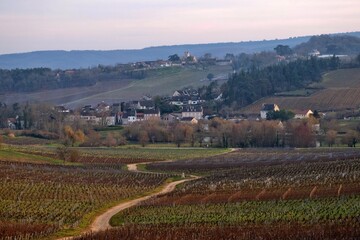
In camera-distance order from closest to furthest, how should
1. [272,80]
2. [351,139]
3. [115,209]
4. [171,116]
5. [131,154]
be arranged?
[115,209] → [131,154] → [351,139] → [171,116] → [272,80]

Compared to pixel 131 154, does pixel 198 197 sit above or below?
above

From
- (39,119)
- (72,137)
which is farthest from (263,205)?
(39,119)

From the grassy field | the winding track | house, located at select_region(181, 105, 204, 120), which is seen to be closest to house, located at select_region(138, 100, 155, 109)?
house, located at select_region(181, 105, 204, 120)

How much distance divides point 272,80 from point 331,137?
54167mm

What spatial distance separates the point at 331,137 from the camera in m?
91.2

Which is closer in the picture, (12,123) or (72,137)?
(72,137)

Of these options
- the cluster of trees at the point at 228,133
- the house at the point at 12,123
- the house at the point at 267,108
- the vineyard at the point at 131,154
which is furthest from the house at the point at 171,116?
the vineyard at the point at 131,154

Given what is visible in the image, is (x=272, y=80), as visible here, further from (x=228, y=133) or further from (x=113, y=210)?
(x=113, y=210)

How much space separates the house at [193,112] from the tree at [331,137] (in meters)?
41.0

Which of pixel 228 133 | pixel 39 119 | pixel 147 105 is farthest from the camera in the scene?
pixel 147 105

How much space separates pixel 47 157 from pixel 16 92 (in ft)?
375

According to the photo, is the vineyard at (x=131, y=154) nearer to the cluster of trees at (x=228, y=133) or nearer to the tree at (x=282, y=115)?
the cluster of trees at (x=228, y=133)

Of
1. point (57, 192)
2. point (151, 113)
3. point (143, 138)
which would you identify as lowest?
point (151, 113)

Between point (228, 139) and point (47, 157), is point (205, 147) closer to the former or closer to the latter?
point (228, 139)
